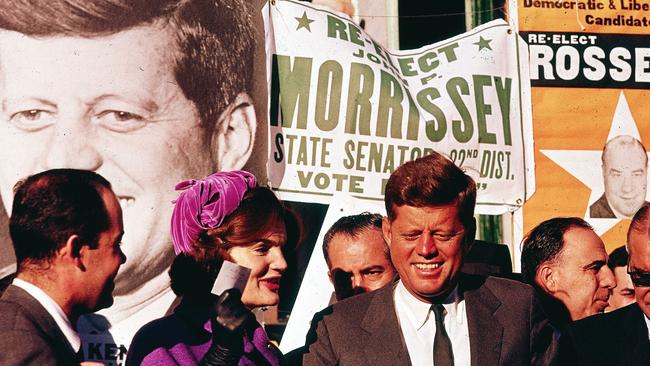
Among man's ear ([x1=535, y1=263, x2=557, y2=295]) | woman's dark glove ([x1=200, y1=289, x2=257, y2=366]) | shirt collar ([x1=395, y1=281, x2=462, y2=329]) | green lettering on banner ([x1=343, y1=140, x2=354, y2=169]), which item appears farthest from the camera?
green lettering on banner ([x1=343, y1=140, x2=354, y2=169])

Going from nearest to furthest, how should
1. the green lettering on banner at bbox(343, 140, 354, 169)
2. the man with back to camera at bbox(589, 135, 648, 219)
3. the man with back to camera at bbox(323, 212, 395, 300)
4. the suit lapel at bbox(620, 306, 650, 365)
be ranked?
the suit lapel at bbox(620, 306, 650, 365), the man with back to camera at bbox(323, 212, 395, 300), the green lettering on banner at bbox(343, 140, 354, 169), the man with back to camera at bbox(589, 135, 648, 219)

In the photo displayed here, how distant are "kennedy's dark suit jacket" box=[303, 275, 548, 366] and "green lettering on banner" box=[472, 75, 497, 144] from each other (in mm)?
2331

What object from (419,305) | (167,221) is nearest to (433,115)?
(167,221)

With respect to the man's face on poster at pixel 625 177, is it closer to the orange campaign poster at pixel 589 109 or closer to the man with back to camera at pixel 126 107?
the orange campaign poster at pixel 589 109

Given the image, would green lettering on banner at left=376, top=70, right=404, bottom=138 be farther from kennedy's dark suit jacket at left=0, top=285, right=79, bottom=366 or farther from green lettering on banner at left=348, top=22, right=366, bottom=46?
kennedy's dark suit jacket at left=0, top=285, right=79, bottom=366

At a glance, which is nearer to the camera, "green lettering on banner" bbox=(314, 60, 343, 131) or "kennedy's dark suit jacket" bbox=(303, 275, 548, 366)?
"kennedy's dark suit jacket" bbox=(303, 275, 548, 366)

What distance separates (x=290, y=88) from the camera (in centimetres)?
523

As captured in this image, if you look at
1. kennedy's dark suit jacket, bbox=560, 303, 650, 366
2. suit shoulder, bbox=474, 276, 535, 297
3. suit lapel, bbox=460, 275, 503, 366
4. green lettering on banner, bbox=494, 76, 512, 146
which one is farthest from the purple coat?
green lettering on banner, bbox=494, 76, 512, 146

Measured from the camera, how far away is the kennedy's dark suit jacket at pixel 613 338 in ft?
12.9

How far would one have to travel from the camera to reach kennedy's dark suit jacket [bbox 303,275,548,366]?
3.25 metres

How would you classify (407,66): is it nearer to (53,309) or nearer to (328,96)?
(328,96)

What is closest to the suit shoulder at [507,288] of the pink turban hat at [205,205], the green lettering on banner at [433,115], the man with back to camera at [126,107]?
the pink turban hat at [205,205]

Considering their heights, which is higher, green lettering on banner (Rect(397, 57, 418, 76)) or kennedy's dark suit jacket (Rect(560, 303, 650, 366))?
green lettering on banner (Rect(397, 57, 418, 76))

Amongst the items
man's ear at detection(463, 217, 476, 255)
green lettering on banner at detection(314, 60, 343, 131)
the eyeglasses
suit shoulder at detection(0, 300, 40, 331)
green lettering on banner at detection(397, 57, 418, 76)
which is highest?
green lettering on banner at detection(397, 57, 418, 76)
